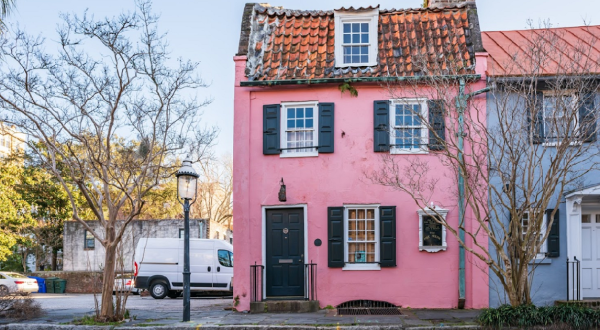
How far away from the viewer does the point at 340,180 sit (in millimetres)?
15188

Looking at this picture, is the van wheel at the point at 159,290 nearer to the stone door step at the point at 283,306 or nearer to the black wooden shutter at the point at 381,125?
the stone door step at the point at 283,306

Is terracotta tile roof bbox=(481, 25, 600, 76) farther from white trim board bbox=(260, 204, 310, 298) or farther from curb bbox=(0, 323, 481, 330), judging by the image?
curb bbox=(0, 323, 481, 330)

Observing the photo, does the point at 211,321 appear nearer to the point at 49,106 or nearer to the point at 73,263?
the point at 49,106

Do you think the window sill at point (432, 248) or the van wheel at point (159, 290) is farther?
the van wheel at point (159, 290)

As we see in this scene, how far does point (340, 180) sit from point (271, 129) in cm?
204

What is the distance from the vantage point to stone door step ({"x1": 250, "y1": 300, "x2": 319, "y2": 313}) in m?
14.3

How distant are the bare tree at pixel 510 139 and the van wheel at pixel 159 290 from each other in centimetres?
1066

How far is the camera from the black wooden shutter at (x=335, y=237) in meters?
14.9

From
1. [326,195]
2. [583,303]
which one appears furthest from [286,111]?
[583,303]

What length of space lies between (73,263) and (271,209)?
20.8 meters

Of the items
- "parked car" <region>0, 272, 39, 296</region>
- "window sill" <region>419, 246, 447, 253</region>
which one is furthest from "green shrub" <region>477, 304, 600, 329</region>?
"parked car" <region>0, 272, 39, 296</region>

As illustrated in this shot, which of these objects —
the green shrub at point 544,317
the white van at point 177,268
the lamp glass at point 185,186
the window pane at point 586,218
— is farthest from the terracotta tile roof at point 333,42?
the white van at point 177,268

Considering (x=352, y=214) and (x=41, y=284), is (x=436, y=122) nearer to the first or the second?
(x=352, y=214)

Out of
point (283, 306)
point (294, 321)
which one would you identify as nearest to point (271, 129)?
point (283, 306)
